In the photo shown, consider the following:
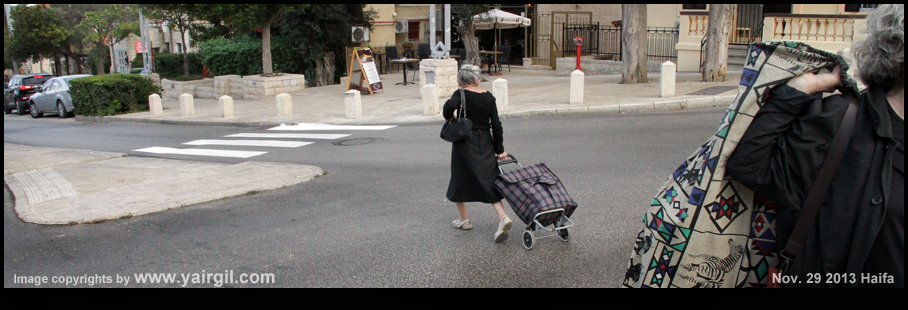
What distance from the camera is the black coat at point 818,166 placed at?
7.61ft

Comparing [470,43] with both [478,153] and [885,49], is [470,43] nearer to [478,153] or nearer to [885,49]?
[478,153]

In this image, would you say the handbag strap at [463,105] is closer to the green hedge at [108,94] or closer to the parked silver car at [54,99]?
the green hedge at [108,94]

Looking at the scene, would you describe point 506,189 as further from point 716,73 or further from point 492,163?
point 716,73

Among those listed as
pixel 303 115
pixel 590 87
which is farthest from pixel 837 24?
pixel 303 115

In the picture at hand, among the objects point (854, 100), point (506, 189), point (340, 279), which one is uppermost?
point (854, 100)

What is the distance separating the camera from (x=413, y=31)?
34875mm

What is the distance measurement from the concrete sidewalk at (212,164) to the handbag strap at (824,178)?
21.6ft

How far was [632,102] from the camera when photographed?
13.8 metres

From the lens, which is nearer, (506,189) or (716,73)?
(506,189)

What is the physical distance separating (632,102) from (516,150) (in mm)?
4832

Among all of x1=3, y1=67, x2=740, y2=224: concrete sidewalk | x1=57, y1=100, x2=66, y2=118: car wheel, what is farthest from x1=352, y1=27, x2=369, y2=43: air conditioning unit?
x1=57, y1=100, x2=66, y2=118: car wheel

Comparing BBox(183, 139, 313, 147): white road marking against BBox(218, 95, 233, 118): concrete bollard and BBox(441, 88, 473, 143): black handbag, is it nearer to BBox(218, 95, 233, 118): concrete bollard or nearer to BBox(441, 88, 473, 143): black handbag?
BBox(218, 95, 233, 118): concrete bollard
